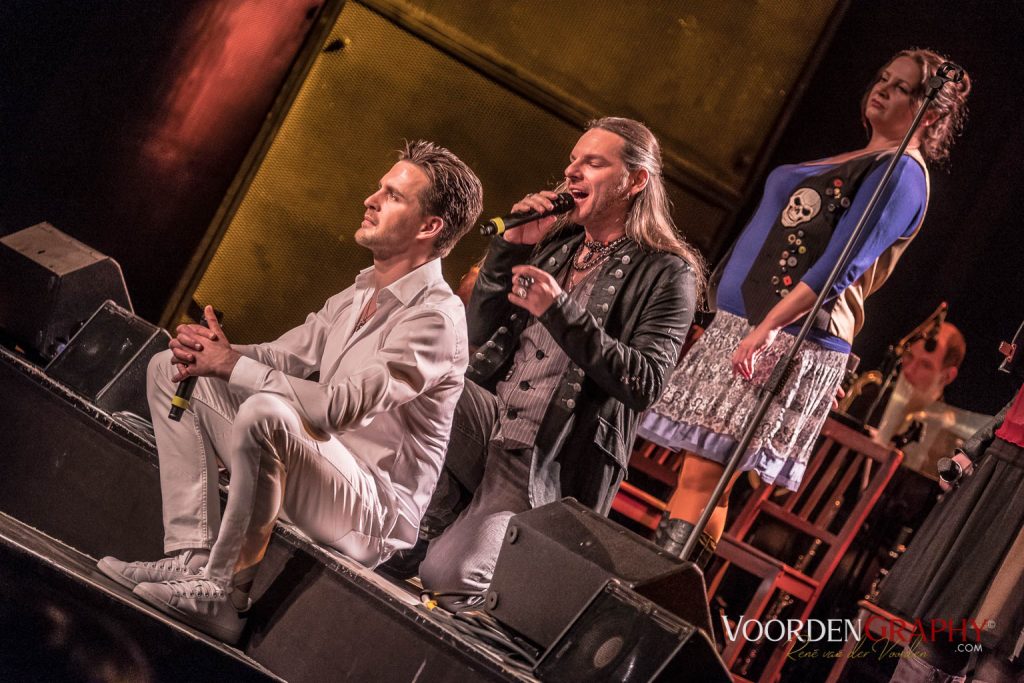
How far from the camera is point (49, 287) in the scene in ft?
9.89

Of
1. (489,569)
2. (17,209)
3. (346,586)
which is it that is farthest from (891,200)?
(17,209)

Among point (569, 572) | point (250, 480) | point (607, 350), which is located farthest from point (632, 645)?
point (250, 480)

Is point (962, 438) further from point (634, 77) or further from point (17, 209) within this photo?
point (17, 209)

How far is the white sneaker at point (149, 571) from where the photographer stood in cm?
228

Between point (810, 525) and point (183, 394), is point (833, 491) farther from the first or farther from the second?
point (183, 394)

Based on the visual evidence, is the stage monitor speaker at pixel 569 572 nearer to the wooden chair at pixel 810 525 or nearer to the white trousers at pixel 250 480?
the white trousers at pixel 250 480

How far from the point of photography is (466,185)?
2646 mm

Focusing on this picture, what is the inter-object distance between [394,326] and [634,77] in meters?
1.80

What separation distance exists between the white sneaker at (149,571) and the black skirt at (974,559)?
2.01 metres

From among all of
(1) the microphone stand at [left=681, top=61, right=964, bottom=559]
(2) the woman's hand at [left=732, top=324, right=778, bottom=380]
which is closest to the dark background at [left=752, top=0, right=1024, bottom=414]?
(2) the woman's hand at [left=732, top=324, right=778, bottom=380]

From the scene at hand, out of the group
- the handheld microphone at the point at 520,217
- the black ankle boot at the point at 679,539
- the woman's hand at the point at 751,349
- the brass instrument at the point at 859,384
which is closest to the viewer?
the handheld microphone at the point at 520,217

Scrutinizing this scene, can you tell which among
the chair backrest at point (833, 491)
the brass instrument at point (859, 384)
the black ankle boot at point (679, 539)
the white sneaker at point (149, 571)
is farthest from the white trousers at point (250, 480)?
the brass instrument at point (859, 384)

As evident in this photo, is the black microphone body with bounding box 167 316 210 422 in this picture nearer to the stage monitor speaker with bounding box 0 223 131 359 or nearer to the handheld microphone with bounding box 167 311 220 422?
the handheld microphone with bounding box 167 311 220 422

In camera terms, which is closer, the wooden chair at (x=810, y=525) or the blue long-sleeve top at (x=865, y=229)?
the blue long-sleeve top at (x=865, y=229)
